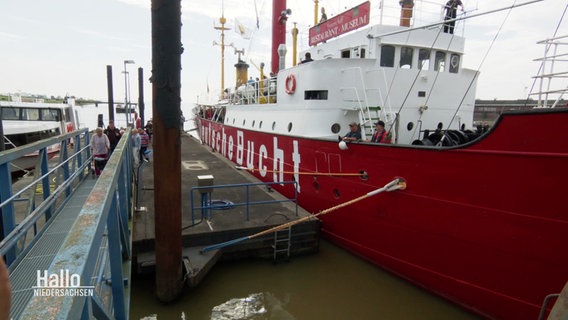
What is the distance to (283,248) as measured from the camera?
276 inches

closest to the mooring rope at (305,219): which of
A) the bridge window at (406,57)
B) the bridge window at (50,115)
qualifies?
the bridge window at (406,57)

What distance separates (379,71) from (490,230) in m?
4.96

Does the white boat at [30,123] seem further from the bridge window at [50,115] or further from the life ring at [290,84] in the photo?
the life ring at [290,84]

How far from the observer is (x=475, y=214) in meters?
4.94

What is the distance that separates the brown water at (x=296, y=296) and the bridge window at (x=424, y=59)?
549cm

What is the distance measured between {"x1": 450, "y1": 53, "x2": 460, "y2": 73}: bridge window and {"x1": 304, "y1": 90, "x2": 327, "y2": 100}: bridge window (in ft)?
12.6

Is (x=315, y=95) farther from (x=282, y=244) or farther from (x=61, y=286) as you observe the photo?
(x=61, y=286)

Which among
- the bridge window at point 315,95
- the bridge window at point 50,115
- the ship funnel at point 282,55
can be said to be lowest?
the bridge window at point 50,115

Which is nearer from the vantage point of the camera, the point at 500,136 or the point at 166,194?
the point at 500,136

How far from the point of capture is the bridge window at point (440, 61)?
902 cm

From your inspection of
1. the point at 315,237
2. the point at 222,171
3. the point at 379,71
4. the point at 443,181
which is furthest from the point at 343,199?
the point at 222,171

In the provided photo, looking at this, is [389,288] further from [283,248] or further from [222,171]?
[222,171]

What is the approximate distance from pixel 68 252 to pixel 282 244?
5882 millimetres

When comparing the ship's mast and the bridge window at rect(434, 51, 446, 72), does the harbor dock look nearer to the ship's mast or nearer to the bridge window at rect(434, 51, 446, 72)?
the bridge window at rect(434, 51, 446, 72)
